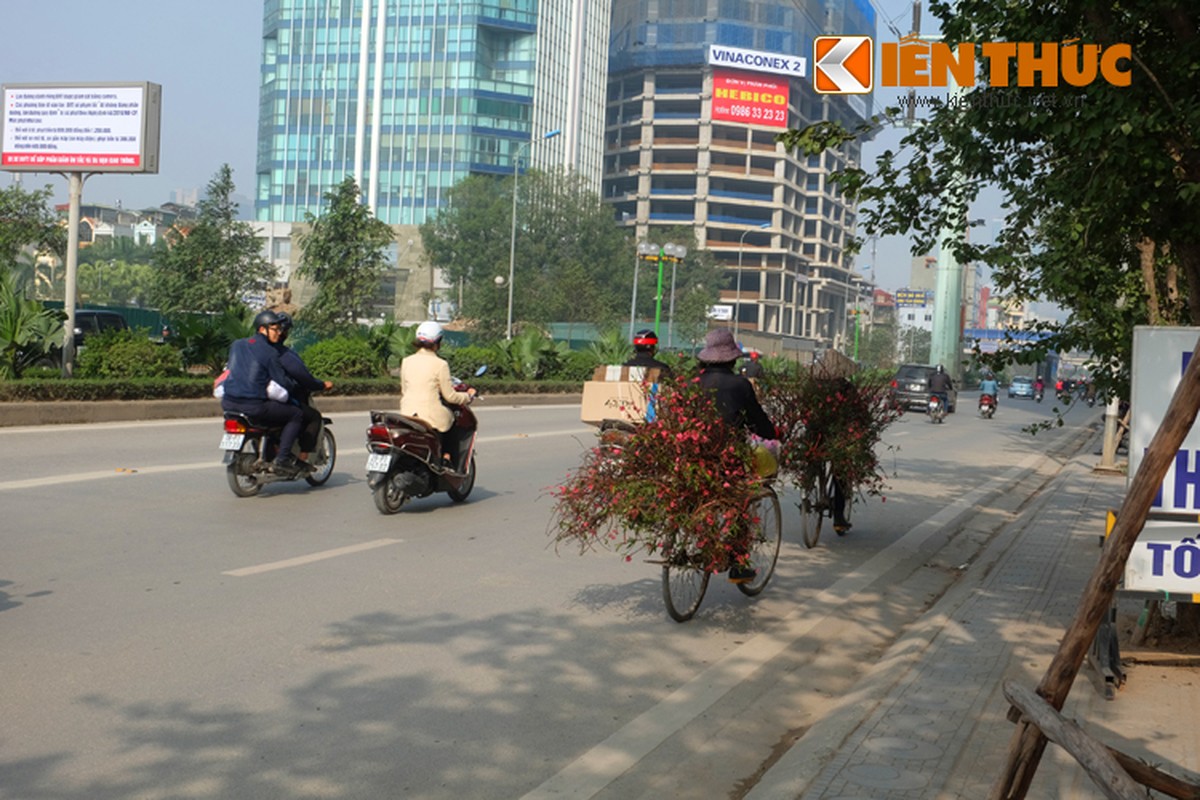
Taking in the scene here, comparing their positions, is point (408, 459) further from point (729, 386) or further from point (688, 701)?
point (688, 701)

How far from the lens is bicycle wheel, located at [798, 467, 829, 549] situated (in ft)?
35.2

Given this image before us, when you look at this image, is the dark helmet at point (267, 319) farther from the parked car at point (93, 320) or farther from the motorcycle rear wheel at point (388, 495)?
the parked car at point (93, 320)

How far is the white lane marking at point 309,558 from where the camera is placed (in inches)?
319

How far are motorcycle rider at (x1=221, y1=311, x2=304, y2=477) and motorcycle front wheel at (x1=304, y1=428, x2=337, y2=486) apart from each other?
45 centimetres

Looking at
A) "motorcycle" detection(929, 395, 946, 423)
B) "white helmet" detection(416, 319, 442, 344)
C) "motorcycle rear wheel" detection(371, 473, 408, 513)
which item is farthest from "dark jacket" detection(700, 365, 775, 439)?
"motorcycle" detection(929, 395, 946, 423)

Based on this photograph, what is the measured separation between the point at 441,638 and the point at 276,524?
380 cm

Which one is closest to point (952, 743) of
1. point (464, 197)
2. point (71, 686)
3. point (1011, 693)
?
point (1011, 693)

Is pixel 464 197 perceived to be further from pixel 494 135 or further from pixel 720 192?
pixel 720 192

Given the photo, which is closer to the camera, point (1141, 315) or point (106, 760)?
point (106, 760)

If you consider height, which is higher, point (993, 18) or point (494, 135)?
point (494, 135)

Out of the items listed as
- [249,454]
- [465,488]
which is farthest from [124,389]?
[465,488]

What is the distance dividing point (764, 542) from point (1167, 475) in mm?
2544

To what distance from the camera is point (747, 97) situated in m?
123

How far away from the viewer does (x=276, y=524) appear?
1005 cm
